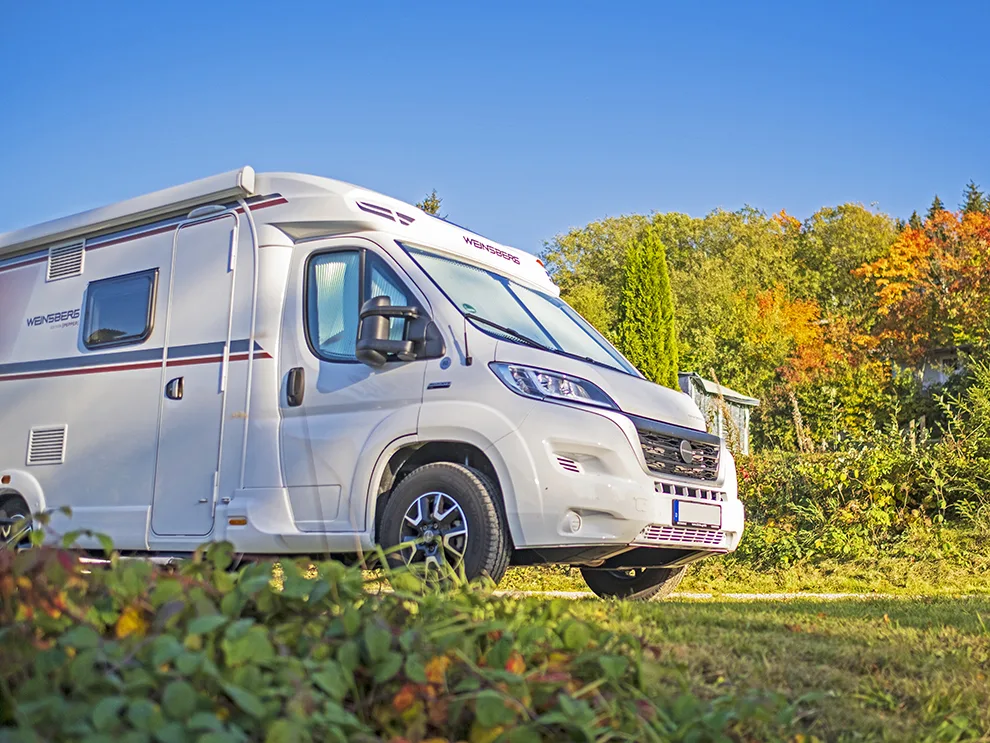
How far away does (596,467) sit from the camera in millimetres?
5531

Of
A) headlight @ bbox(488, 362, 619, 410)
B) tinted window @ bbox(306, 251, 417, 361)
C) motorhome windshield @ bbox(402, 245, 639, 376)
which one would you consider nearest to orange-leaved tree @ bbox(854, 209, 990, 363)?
motorhome windshield @ bbox(402, 245, 639, 376)

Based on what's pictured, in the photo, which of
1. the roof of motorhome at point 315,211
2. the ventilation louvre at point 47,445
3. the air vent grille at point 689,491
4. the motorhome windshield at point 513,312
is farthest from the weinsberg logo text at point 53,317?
the air vent grille at point 689,491

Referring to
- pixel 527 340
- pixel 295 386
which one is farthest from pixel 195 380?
pixel 527 340

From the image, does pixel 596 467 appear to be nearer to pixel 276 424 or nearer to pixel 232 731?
pixel 276 424

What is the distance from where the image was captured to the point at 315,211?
6.54m

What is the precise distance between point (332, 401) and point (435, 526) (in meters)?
1.09

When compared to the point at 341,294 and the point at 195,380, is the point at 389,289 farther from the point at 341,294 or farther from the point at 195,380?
the point at 195,380

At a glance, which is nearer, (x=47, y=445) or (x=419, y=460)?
(x=419, y=460)

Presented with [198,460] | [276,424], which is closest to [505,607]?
[276,424]

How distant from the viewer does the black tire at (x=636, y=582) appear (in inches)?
281

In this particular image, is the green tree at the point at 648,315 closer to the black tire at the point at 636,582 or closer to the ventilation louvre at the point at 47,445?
the black tire at the point at 636,582

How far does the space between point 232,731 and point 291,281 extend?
4.74 meters

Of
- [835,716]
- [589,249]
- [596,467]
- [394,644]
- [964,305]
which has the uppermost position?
[589,249]

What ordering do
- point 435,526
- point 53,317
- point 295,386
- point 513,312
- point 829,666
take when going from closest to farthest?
point 829,666, point 435,526, point 295,386, point 513,312, point 53,317
